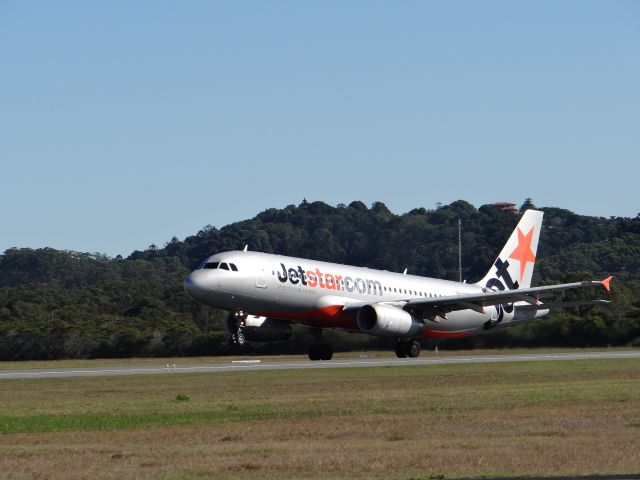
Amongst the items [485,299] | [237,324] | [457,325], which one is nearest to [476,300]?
[485,299]

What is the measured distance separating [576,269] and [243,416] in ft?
435

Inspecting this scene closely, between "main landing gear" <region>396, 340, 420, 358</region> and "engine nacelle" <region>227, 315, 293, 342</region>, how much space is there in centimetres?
464

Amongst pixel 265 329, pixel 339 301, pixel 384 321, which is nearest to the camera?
pixel 384 321

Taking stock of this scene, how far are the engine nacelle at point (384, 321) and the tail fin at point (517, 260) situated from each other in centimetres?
1063

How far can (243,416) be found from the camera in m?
24.5

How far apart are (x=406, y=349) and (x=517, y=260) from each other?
1172cm

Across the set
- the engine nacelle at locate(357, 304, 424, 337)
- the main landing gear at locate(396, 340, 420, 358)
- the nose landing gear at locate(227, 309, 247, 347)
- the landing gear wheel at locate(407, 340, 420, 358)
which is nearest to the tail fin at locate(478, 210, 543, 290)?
the landing gear wheel at locate(407, 340, 420, 358)

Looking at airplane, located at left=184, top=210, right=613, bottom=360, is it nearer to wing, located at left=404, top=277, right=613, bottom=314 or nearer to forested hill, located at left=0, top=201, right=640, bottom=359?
wing, located at left=404, top=277, right=613, bottom=314

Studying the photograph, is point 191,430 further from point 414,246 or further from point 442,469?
point 414,246

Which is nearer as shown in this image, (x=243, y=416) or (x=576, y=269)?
(x=243, y=416)

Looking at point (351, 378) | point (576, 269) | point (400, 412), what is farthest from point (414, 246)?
point (400, 412)

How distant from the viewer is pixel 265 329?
165ft

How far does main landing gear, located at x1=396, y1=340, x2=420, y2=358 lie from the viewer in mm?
51969

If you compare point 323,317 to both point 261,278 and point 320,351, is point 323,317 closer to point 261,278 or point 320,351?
point 320,351
